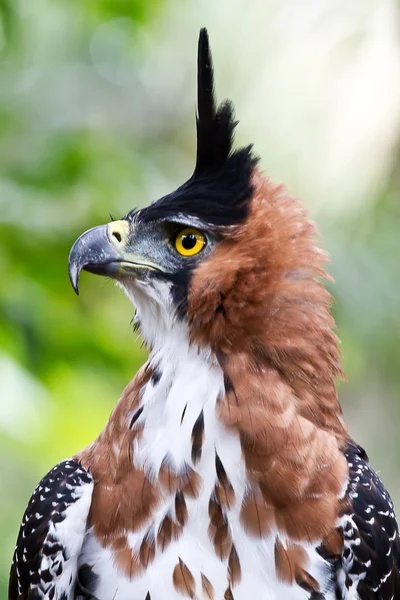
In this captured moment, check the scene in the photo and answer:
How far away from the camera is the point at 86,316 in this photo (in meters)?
4.41

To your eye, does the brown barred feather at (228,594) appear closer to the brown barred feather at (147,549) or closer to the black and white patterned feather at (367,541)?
the brown barred feather at (147,549)

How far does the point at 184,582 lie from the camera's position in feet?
10.4

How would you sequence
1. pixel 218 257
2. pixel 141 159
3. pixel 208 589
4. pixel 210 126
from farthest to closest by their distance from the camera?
pixel 141 159, pixel 210 126, pixel 218 257, pixel 208 589

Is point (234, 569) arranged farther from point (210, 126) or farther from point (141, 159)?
point (141, 159)

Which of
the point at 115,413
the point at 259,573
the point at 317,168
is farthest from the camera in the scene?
the point at 317,168

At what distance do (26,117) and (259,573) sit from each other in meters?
2.47

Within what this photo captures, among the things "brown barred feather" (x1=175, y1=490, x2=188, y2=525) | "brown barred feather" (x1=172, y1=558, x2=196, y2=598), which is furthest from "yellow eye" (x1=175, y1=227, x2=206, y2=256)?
"brown barred feather" (x1=172, y1=558, x2=196, y2=598)

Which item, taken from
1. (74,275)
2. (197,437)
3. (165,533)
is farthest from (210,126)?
(165,533)

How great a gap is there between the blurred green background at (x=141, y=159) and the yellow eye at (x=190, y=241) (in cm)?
70

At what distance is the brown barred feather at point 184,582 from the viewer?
3.18m

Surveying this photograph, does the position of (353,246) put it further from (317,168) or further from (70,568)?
(70,568)

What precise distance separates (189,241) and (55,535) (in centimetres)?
118

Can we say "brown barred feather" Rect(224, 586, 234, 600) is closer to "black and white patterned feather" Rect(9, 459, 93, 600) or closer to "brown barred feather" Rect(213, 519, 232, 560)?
"brown barred feather" Rect(213, 519, 232, 560)

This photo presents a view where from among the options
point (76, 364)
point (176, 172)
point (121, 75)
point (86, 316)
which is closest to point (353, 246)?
point (176, 172)
